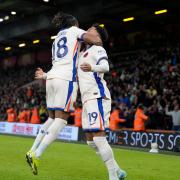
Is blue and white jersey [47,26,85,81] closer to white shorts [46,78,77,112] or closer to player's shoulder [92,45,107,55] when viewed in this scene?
white shorts [46,78,77,112]

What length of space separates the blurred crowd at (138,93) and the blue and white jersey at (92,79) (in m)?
12.6

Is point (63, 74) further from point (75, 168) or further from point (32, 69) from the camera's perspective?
point (32, 69)

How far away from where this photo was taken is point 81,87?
21.6 feet

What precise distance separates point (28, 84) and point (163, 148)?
25405mm

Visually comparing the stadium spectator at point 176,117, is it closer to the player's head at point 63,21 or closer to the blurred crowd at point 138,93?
the blurred crowd at point 138,93

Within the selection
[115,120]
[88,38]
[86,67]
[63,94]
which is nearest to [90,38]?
[88,38]

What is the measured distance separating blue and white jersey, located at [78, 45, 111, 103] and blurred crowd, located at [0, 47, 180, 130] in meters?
12.6

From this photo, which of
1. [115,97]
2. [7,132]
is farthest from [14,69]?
[115,97]

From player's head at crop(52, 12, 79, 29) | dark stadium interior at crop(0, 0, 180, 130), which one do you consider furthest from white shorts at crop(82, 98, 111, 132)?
dark stadium interior at crop(0, 0, 180, 130)

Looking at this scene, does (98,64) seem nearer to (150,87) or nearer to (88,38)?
(88,38)

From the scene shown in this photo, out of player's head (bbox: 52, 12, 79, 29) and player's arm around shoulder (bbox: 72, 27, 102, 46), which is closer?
player's arm around shoulder (bbox: 72, 27, 102, 46)

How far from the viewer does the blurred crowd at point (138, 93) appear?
20500 mm

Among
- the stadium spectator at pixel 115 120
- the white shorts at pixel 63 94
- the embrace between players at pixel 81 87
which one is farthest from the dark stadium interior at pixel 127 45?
the white shorts at pixel 63 94

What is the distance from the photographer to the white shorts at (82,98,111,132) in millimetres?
6309
